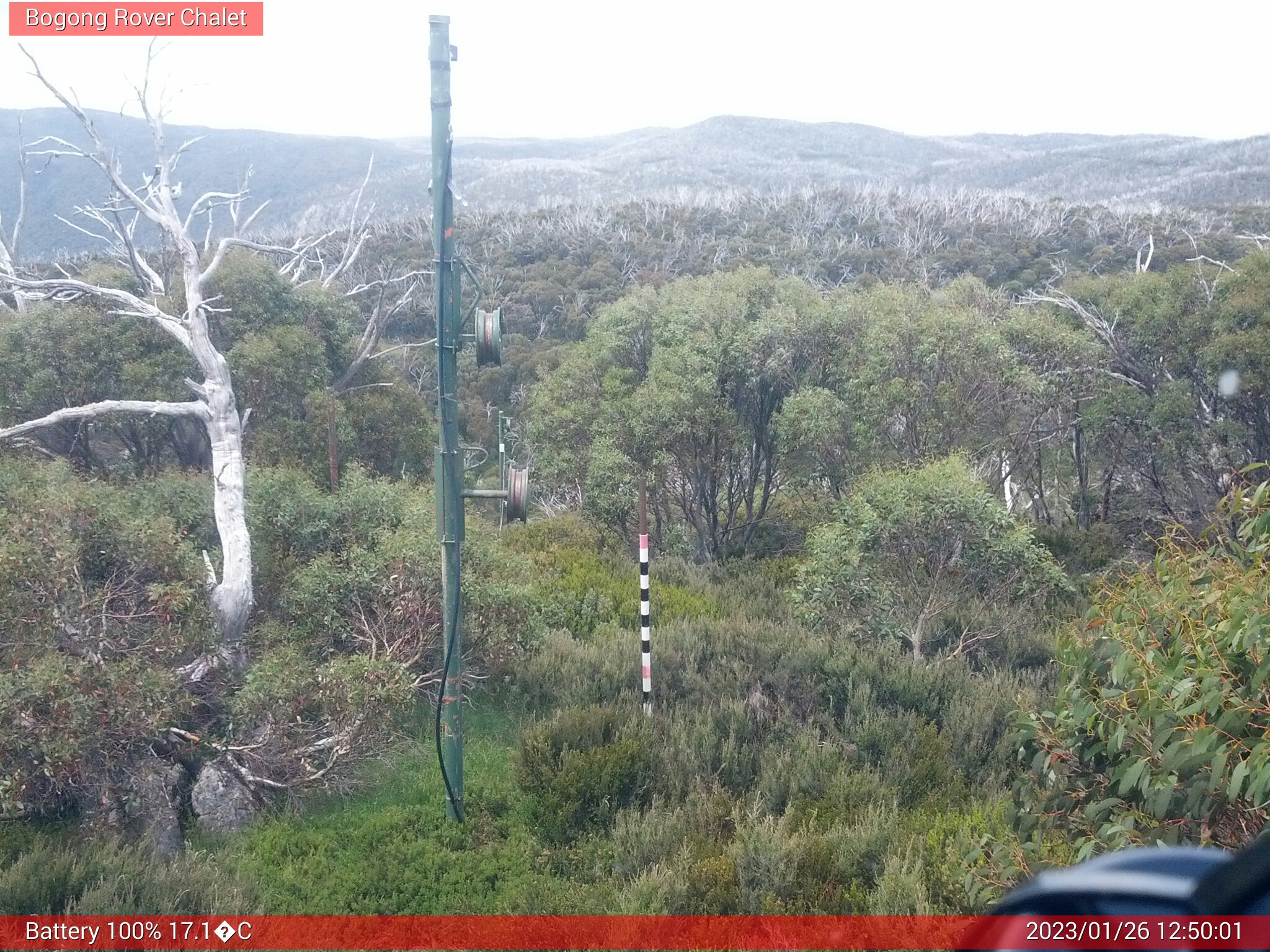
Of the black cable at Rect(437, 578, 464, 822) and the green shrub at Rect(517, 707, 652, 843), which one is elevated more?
the black cable at Rect(437, 578, 464, 822)

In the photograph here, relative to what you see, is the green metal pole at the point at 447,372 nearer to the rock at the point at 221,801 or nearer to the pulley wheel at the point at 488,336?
the pulley wheel at the point at 488,336

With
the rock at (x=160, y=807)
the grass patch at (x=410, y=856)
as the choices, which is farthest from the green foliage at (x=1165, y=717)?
the rock at (x=160, y=807)

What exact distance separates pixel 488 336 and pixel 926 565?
6007 mm

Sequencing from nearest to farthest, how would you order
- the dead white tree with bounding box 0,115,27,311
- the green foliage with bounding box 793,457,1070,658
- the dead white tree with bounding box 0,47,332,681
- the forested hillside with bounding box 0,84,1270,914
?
the forested hillside with bounding box 0,84,1270,914, the dead white tree with bounding box 0,47,332,681, the green foliage with bounding box 793,457,1070,658, the dead white tree with bounding box 0,115,27,311

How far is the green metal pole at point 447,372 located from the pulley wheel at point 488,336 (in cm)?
17

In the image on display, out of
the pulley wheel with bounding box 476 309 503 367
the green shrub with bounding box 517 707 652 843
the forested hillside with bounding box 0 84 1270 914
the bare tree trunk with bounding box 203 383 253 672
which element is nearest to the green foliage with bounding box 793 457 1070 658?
the forested hillside with bounding box 0 84 1270 914

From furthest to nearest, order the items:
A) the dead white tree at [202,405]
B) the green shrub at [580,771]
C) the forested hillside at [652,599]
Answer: the dead white tree at [202,405], the green shrub at [580,771], the forested hillside at [652,599]

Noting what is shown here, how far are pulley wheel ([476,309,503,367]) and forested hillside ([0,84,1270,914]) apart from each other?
275cm

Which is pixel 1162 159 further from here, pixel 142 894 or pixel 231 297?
pixel 142 894

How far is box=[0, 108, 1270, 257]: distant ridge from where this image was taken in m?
52.8

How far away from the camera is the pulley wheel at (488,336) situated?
19.0 feet

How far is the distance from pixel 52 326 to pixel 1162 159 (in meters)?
66.7

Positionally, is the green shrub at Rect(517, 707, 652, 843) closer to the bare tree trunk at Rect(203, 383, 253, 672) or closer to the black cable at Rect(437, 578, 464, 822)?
the black cable at Rect(437, 578, 464, 822)

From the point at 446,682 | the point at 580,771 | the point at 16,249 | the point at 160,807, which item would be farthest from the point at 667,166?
the point at 160,807
